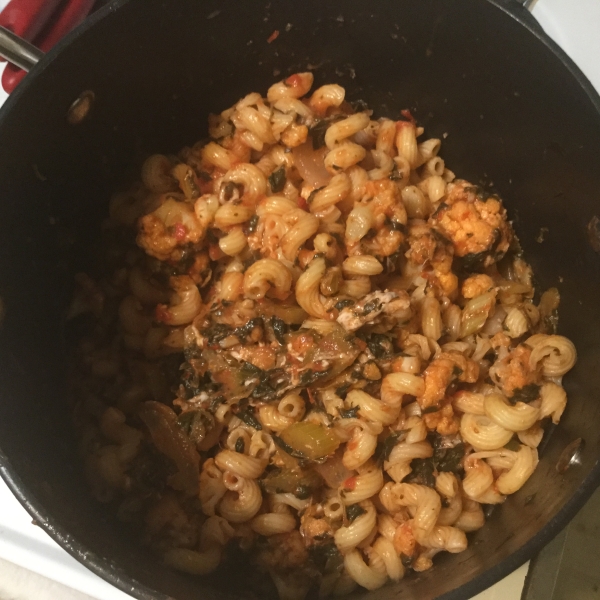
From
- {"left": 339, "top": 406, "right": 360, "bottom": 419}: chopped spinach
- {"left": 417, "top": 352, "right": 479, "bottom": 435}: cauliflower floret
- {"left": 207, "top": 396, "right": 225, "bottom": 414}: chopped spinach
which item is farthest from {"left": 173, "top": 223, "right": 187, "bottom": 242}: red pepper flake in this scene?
{"left": 417, "top": 352, "right": 479, "bottom": 435}: cauliflower floret

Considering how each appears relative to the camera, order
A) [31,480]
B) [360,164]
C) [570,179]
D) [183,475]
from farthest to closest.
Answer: [360,164]
[183,475]
[570,179]
[31,480]

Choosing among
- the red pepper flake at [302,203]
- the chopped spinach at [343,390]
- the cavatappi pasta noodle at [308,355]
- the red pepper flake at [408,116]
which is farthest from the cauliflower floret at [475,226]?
the chopped spinach at [343,390]

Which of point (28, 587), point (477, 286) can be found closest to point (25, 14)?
point (477, 286)

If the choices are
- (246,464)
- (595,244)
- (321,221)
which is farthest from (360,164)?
(246,464)

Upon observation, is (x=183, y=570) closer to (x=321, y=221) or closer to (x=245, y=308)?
(x=245, y=308)

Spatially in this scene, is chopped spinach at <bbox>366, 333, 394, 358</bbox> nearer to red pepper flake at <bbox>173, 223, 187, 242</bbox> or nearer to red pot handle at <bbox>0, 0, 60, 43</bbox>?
red pepper flake at <bbox>173, 223, 187, 242</bbox>

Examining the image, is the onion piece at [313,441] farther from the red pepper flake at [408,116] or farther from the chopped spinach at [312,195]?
the red pepper flake at [408,116]
